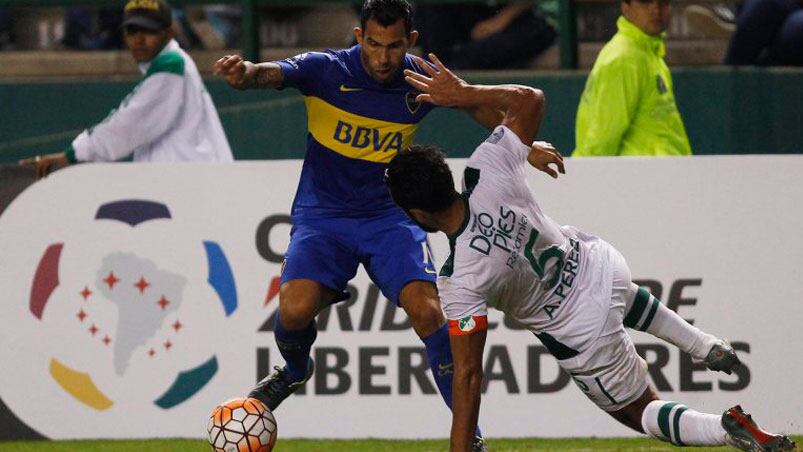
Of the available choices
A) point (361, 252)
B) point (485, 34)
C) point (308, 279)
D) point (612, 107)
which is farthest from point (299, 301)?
point (485, 34)

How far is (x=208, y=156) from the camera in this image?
9.07 m

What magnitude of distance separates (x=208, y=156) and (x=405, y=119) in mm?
2301

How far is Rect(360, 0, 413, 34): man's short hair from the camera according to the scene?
6633 mm

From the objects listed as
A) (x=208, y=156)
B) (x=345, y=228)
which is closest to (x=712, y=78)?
(x=208, y=156)

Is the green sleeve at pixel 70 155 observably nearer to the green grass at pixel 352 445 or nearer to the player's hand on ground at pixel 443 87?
the green grass at pixel 352 445

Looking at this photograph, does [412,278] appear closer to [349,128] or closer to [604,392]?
[349,128]

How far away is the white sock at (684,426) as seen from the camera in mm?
6191

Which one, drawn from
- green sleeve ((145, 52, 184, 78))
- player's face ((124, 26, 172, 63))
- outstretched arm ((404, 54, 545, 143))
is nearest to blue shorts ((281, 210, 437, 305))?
outstretched arm ((404, 54, 545, 143))

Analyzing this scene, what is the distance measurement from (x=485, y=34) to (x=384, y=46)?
4.56m

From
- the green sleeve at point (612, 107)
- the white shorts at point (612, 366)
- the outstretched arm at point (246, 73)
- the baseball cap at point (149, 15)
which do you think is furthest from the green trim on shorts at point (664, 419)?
the baseball cap at point (149, 15)

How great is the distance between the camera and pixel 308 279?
698 centimetres

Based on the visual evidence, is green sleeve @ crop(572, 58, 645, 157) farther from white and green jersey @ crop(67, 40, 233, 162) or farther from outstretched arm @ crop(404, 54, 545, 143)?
outstretched arm @ crop(404, 54, 545, 143)

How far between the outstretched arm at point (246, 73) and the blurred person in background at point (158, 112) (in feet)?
7.59

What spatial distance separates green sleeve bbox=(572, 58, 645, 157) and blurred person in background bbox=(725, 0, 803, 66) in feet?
6.40
